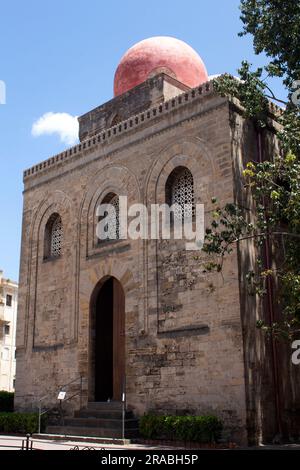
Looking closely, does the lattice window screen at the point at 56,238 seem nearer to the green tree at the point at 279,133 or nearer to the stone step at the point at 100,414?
the stone step at the point at 100,414

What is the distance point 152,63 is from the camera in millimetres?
Answer: 18156

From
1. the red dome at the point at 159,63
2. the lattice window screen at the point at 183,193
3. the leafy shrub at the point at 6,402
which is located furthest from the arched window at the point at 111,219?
the leafy shrub at the point at 6,402

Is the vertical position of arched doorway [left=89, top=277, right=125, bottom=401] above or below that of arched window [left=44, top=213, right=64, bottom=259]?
below

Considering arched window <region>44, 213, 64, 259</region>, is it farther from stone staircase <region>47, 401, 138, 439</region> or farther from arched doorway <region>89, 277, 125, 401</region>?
stone staircase <region>47, 401, 138, 439</region>

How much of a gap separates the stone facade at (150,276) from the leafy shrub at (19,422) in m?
0.75

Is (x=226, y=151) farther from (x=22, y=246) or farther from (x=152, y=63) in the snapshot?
(x=22, y=246)

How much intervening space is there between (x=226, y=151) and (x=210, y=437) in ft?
21.1

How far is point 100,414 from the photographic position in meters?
14.2

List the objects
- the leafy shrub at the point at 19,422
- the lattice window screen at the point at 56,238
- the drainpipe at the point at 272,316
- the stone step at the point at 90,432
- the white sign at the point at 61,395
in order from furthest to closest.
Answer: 1. the lattice window screen at the point at 56,238
2. the leafy shrub at the point at 19,422
3. the white sign at the point at 61,395
4. the stone step at the point at 90,432
5. the drainpipe at the point at 272,316

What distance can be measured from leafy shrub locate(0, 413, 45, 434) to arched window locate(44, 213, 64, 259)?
16.0 feet

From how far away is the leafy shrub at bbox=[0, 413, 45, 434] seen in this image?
50.4ft

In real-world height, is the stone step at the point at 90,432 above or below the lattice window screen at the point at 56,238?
below

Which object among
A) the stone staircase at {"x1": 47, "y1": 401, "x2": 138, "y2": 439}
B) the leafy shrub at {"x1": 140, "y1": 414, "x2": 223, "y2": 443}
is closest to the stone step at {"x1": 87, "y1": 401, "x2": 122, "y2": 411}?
the stone staircase at {"x1": 47, "y1": 401, "x2": 138, "y2": 439}

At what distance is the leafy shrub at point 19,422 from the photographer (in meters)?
15.4
